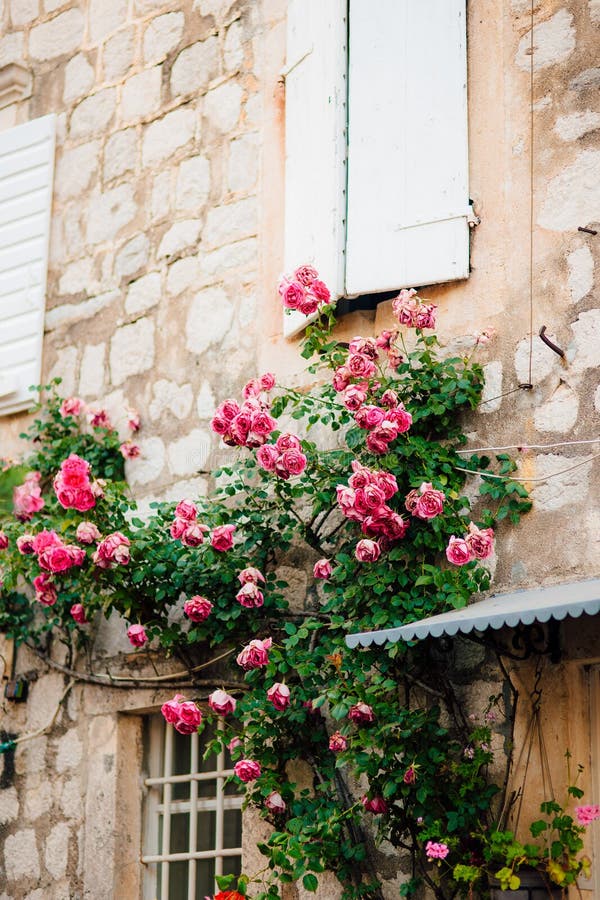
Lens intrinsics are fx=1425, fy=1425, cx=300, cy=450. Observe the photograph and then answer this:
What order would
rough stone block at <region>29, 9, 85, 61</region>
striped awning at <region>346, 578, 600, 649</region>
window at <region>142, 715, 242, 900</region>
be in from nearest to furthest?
striped awning at <region>346, 578, 600, 649</region>, window at <region>142, 715, 242, 900</region>, rough stone block at <region>29, 9, 85, 61</region>

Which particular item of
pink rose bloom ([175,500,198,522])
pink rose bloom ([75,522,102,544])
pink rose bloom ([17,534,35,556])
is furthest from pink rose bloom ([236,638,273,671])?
pink rose bloom ([17,534,35,556])

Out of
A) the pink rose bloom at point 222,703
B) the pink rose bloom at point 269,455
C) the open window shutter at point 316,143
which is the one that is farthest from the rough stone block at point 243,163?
the pink rose bloom at point 222,703

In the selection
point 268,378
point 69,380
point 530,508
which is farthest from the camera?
point 69,380

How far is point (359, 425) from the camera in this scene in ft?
17.4

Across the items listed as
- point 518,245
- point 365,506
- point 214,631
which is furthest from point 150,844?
point 518,245

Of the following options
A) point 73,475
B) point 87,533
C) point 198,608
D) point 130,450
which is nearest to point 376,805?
point 198,608

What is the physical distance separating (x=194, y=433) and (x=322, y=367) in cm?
95

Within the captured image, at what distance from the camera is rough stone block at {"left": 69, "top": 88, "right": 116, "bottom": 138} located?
7.32m

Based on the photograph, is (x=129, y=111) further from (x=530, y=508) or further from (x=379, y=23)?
(x=530, y=508)

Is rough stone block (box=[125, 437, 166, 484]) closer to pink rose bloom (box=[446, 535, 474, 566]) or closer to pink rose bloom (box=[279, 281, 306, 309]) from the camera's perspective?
pink rose bloom (box=[279, 281, 306, 309])

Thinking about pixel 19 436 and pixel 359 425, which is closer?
pixel 359 425

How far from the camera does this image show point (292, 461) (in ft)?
17.7

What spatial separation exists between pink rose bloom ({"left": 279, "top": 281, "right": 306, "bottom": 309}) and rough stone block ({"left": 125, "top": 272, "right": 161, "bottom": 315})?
1.45 meters

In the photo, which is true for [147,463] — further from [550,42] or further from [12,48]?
[12,48]
